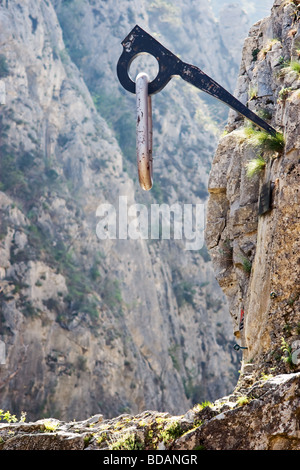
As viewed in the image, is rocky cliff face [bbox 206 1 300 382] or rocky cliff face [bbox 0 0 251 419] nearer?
rocky cliff face [bbox 206 1 300 382]

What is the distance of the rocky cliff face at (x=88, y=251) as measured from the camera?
29.5 meters

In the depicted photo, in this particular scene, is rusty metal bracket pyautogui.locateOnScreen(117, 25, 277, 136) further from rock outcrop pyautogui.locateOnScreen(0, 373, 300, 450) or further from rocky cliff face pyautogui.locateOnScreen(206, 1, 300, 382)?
rock outcrop pyautogui.locateOnScreen(0, 373, 300, 450)

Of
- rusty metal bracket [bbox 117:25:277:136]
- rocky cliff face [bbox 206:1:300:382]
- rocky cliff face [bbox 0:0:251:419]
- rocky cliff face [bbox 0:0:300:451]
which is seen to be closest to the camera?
rocky cliff face [bbox 0:0:300:451]

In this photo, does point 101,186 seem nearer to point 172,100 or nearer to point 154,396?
point 154,396

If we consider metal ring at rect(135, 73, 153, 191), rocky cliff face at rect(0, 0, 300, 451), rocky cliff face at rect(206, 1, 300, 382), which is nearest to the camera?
rocky cliff face at rect(0, 0, 300, 451)

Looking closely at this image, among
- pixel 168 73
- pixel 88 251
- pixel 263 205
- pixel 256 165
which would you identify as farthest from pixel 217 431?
pixel 88 251

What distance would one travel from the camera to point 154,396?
34.8 meters

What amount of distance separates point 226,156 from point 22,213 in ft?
79.4

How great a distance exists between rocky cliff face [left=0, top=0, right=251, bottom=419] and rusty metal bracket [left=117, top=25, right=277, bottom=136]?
22.0 m

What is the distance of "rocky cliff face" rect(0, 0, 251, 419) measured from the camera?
29.5 m

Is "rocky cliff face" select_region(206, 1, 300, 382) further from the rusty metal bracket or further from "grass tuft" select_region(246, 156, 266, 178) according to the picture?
the rusty metal bracket

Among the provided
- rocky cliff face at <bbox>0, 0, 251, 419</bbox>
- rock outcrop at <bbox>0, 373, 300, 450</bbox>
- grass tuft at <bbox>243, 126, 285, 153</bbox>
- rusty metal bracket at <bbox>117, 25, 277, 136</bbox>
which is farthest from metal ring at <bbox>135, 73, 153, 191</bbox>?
rocky cliff face at <bbox>0, 0, 251, 419</bbox>

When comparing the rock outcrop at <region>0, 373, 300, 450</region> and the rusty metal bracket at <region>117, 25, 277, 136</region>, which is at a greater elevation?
the rusty metal bracket at <region>117, 25, 277, 136</region>

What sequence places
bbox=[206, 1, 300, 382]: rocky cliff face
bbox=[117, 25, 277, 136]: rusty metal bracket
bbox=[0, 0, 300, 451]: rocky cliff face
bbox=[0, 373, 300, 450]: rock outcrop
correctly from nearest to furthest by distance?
bbox=[0, 373, 300, 450]: rock outcrop
bbox=[0, 0, 300, 451]: rocky cliff face
bbox=[206, 1, 300, 382]: rocky cliff face
bbox=[117, 25, 277, 136]: rusty metal bracket
